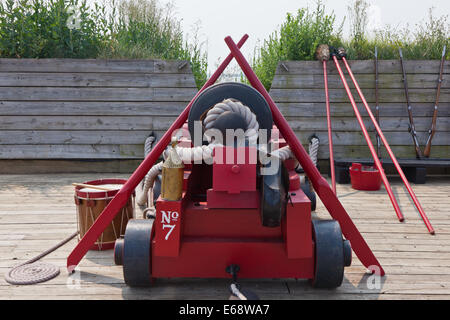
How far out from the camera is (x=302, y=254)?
2.19 metres

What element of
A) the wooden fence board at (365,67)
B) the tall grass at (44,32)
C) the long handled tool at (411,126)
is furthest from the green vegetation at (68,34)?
the long handled tool at (411,126)

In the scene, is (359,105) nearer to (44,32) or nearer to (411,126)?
(411,126)

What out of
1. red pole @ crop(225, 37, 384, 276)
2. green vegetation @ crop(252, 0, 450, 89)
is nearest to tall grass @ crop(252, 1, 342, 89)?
green vegetation @ crop(252, 0, 450, 89)

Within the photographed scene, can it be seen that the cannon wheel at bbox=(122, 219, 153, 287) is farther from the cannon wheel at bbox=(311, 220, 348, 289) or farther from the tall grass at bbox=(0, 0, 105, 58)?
the tall grass at bbox=(0, 0, 105, 58)

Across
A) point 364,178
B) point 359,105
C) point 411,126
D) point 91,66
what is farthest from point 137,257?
point 411,126

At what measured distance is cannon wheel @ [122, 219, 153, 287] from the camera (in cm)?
222

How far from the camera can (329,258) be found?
2.21m

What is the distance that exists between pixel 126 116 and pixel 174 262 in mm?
3600

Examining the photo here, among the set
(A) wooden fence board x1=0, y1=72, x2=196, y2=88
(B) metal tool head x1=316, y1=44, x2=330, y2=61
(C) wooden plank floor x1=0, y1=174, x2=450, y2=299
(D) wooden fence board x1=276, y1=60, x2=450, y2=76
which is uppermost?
(B) metal tool head x1=316, y1=44, x2=330, y2=61

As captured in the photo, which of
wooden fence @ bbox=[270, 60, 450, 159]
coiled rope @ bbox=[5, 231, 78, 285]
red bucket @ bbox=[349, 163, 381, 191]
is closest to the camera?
coiled rope @ bbox=[5, 231, 78, 285]

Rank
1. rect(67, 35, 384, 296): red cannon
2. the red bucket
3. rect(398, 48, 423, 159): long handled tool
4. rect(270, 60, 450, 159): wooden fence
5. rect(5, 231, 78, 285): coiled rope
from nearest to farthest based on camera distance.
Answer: rect(67, 35, 384, 296): red cannon
rect(5, 231, 78, 285): coiled rope
the red bucket
rect(398, 48, 423, 159): long handled tool
rect(270, 60, 450, 159): wooden fence

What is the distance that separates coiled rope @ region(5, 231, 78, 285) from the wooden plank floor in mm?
43

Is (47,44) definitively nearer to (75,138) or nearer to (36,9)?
(36,9)

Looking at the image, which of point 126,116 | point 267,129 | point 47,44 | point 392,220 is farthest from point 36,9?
point 392,220
